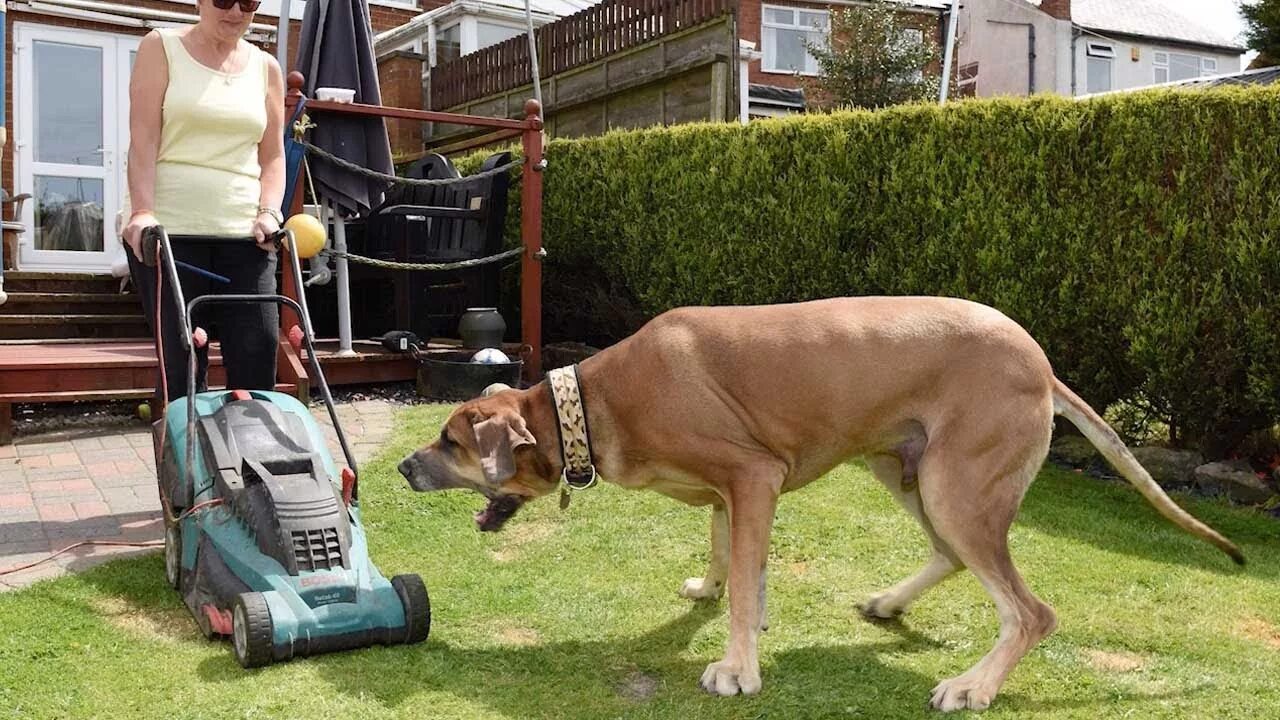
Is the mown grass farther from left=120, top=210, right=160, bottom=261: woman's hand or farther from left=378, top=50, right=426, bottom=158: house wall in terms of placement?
left=378, top=50, right=426, bottom=158: house wall

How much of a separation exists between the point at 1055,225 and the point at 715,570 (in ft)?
9.89

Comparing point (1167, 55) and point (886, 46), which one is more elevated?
point (1167, 55)

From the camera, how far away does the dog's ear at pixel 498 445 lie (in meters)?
3.42

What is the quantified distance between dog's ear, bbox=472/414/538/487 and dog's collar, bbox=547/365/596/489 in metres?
0.11

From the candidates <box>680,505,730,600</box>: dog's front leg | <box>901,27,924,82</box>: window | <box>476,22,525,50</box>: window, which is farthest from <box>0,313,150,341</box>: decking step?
<box>901,27,924,82</box>: window

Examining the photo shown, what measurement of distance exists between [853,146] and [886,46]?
1417 centimetres

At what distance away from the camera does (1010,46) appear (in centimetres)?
3053

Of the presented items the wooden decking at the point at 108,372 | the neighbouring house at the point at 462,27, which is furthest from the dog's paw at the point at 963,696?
the neighbouring house at the point at 462,27

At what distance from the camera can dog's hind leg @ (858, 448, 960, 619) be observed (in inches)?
147

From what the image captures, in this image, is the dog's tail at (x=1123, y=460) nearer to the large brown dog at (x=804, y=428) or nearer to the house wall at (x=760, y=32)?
the large brown dog at (x=804, y=428)

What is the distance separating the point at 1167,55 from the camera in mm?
35156

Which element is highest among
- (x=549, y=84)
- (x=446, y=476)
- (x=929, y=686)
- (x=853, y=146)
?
(x=549, y=84)

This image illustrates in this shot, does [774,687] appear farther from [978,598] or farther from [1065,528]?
[1065,528]

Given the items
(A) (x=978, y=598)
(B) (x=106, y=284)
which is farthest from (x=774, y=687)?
(B) (x=106, y=284)
